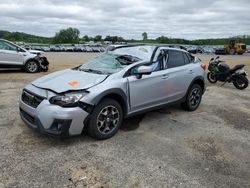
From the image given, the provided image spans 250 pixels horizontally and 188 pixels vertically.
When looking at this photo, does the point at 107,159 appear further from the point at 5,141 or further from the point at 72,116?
the point at 5,141

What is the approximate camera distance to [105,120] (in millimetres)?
4461

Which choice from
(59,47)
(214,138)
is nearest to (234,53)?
(59,47)

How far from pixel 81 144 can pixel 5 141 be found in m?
1.18

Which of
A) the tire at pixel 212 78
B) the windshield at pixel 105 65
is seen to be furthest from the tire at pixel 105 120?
the tire at pixel 212 78

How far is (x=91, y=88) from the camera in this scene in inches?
166

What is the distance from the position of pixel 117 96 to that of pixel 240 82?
7.13m

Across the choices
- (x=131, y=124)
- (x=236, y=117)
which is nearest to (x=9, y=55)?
(x=131, y=124)

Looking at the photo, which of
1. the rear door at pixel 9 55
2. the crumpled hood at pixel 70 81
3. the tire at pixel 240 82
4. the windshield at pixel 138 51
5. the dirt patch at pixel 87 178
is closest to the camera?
the dirt patch at pixel 87 178

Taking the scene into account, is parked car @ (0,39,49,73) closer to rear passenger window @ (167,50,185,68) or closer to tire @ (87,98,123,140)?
rear passenger window @ (167,50,185,68)

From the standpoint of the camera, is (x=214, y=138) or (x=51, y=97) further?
(x=214, y=138)

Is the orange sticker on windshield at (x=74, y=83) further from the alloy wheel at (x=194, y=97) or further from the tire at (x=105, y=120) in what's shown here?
the alloy wheel at (x=194, y=97)

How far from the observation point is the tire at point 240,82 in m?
10.1

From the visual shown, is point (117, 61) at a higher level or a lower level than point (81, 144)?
higher

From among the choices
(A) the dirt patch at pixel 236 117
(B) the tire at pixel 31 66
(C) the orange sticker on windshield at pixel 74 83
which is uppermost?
(C) the orange sticker on windshield at pixel 74 83
